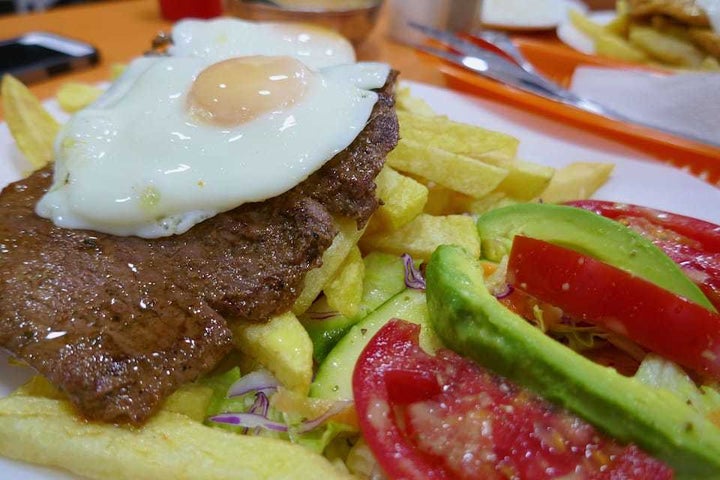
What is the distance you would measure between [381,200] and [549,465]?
1095mm

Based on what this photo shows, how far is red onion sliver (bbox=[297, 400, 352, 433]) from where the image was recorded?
1750 millimetres

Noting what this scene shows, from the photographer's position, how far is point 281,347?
1.85 meters

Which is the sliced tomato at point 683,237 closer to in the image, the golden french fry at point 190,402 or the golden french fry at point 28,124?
the golden french fry at point 190,402

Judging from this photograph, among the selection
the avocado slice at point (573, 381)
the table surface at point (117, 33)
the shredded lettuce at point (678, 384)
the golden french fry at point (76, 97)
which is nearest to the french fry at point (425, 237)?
the avocado slice at point (573, 381)

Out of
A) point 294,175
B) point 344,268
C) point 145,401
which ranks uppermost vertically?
point 294,175

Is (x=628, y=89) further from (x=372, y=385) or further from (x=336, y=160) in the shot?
(x=372, y=385)

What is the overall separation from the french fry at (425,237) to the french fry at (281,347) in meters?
0.56

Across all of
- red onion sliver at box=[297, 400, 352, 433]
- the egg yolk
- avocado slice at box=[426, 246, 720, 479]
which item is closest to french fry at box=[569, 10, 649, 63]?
the egg yolk

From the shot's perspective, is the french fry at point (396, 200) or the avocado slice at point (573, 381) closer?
the avocado slice at point (573, 381)

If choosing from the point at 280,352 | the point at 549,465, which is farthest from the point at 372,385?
the point at 549,465

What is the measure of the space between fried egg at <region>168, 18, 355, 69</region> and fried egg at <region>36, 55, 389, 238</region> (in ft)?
1.92

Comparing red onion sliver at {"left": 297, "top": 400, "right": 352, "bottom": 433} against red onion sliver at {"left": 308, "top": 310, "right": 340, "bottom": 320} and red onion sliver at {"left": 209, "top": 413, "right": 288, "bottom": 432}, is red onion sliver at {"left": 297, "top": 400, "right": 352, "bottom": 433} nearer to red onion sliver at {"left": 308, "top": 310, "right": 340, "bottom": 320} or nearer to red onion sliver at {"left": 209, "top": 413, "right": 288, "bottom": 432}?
red onion sliver at {"left": 209, "top": 413, "right": 288, "bottom": 432}

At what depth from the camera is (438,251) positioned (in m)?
2.02

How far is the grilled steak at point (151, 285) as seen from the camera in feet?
5.58
